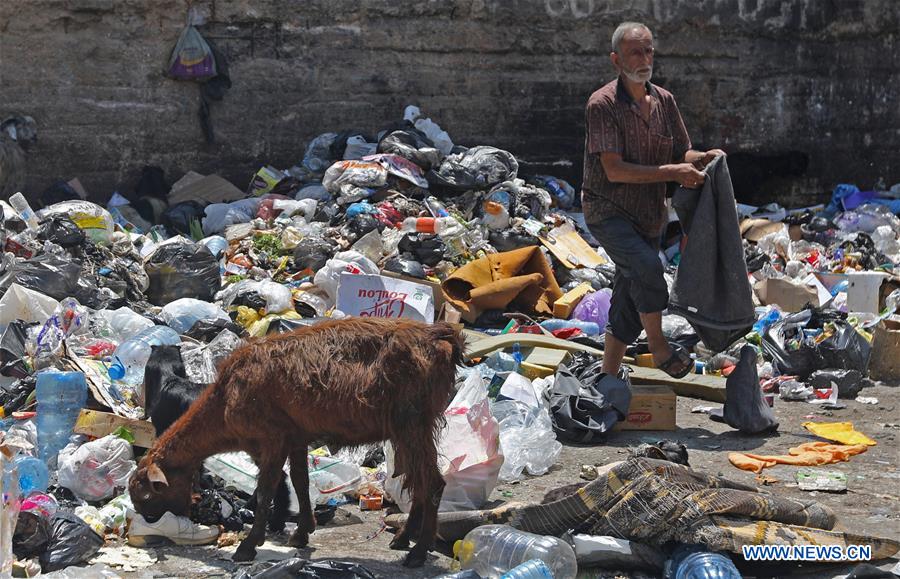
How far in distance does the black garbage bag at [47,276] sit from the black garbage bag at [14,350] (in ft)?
2.45

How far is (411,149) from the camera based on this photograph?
10531mm

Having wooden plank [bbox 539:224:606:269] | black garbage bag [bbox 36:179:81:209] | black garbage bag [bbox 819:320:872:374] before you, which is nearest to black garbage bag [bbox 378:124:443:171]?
wooden plank [bbox 539:224:606:269]

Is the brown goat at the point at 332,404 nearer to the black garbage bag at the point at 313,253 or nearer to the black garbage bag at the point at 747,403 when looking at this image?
the black garbage bag at the point at 747,403

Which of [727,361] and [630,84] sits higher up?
[630,84]

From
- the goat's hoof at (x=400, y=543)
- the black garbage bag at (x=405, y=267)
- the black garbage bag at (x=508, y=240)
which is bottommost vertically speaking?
the goat's hoof at (x=400, y=543)

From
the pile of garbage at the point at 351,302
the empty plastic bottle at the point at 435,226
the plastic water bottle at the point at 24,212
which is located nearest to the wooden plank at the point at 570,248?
the pile of garbage at the point at 351,302

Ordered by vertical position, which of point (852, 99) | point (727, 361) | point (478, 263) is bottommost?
point (727, 361)

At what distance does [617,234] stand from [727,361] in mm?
2126

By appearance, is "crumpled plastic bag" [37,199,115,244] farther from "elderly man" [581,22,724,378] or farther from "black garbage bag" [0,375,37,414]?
"elderly man" [581,22,724,378]

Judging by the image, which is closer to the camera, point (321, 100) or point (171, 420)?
point (171, 420)

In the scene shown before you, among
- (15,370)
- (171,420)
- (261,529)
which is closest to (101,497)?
(171,420)

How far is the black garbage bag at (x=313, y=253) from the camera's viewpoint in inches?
361

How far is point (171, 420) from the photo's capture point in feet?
17.1

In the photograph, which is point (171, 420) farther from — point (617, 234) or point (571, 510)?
point (617, 234)
